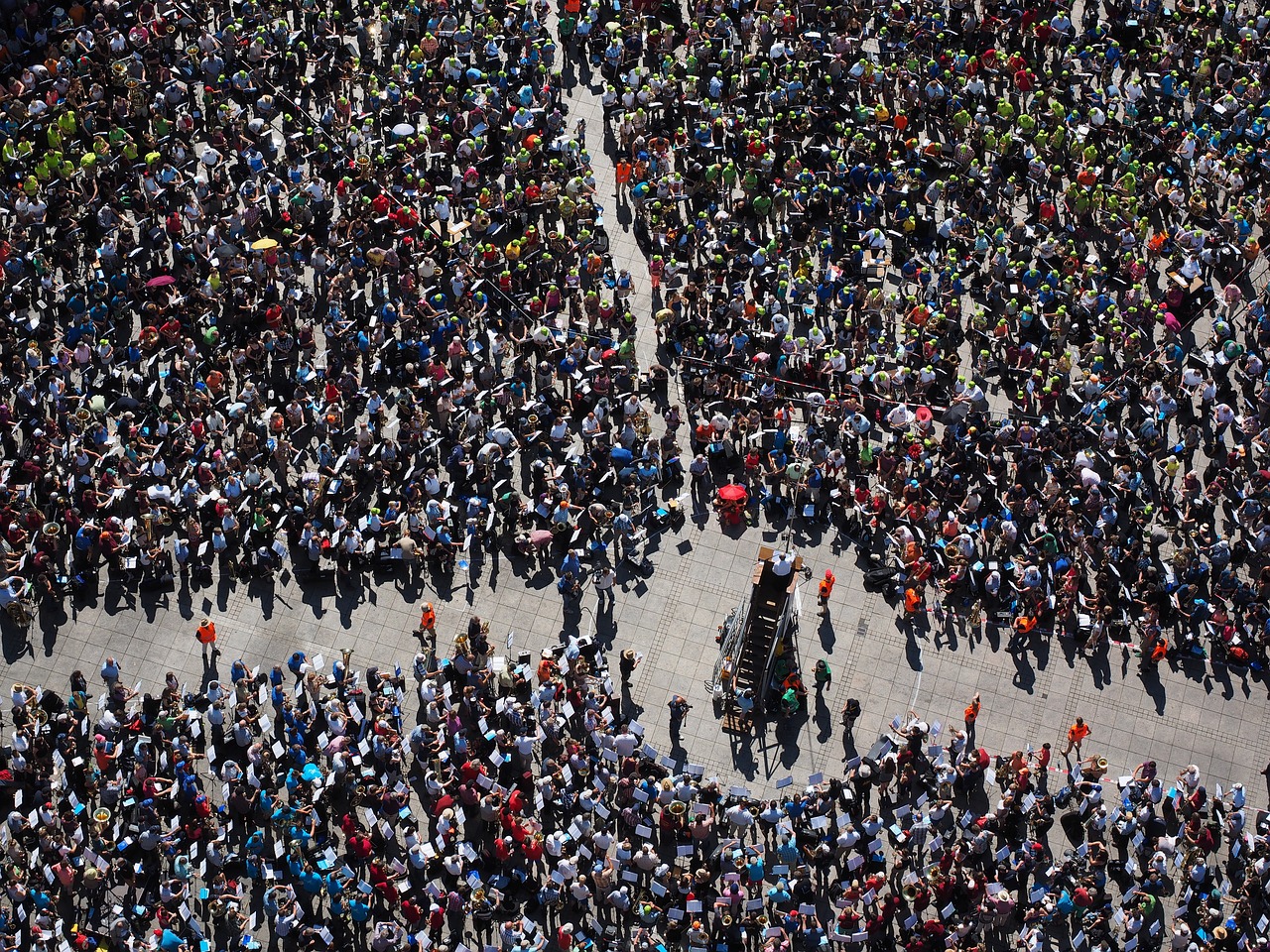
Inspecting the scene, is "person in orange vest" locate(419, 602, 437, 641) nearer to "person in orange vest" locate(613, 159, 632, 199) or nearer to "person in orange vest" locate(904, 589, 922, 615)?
"person in orange vest" locate(904, 589, 922, 615)

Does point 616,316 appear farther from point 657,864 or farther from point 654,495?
point 657,864

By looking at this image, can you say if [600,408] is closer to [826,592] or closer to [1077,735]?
[826,592]

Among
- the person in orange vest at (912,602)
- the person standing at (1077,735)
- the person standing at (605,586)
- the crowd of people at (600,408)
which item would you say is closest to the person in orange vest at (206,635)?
the crowd of people at (600,408)

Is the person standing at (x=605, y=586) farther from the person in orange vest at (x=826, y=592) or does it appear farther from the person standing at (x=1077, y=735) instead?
the person standing at (x=1077, y=735)

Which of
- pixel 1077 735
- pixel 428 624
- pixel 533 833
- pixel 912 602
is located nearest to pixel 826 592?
pixel 912 602

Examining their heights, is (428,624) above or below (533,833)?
above

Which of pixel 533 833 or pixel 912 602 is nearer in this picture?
pixel 533 833

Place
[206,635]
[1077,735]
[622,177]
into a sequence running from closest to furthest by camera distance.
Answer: [1077,735] < [206,635] < [622,177]
